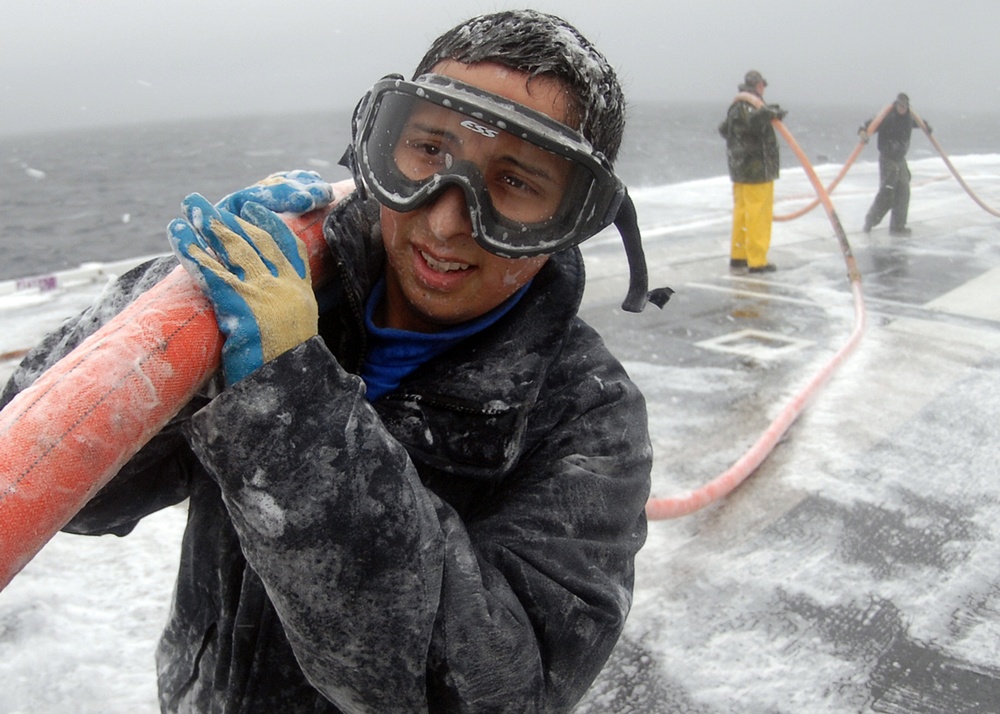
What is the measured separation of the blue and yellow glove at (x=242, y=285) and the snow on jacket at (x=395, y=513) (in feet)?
0.10

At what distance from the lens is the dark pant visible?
10.1 meters

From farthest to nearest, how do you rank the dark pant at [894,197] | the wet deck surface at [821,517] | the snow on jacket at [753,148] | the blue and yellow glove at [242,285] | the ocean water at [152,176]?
the ocean water at [152,176], the dark pant at [894,197], the snow on jacket at [753,148], the wet deck surface at [821,517], the blue and yellow glove at [242,285]

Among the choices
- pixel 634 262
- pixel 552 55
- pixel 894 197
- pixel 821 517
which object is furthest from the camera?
pixel 894 197

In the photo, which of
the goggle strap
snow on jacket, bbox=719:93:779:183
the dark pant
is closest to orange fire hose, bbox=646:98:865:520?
the goggle strap

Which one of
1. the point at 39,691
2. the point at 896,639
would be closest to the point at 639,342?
the point at 896,639

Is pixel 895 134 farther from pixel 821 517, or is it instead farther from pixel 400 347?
pixel 400 347

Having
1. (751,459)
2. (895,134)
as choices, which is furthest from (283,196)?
(895,134)

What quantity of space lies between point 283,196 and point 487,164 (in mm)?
320

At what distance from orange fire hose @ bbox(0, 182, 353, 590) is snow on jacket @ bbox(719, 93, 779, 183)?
25.7ft

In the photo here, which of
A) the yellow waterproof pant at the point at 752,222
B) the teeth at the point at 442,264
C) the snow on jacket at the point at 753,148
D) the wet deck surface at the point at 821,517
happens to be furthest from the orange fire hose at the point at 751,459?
the snow on jacket at the point at 753,148

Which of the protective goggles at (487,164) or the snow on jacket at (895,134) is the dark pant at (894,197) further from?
the protective goggles at (487,164)

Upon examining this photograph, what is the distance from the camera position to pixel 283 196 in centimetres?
A: 127

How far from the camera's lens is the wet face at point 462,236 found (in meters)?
1.28

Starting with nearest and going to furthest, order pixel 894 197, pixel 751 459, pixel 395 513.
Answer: pixel 395 513 < pixel 751 459 < pixel 894 197
